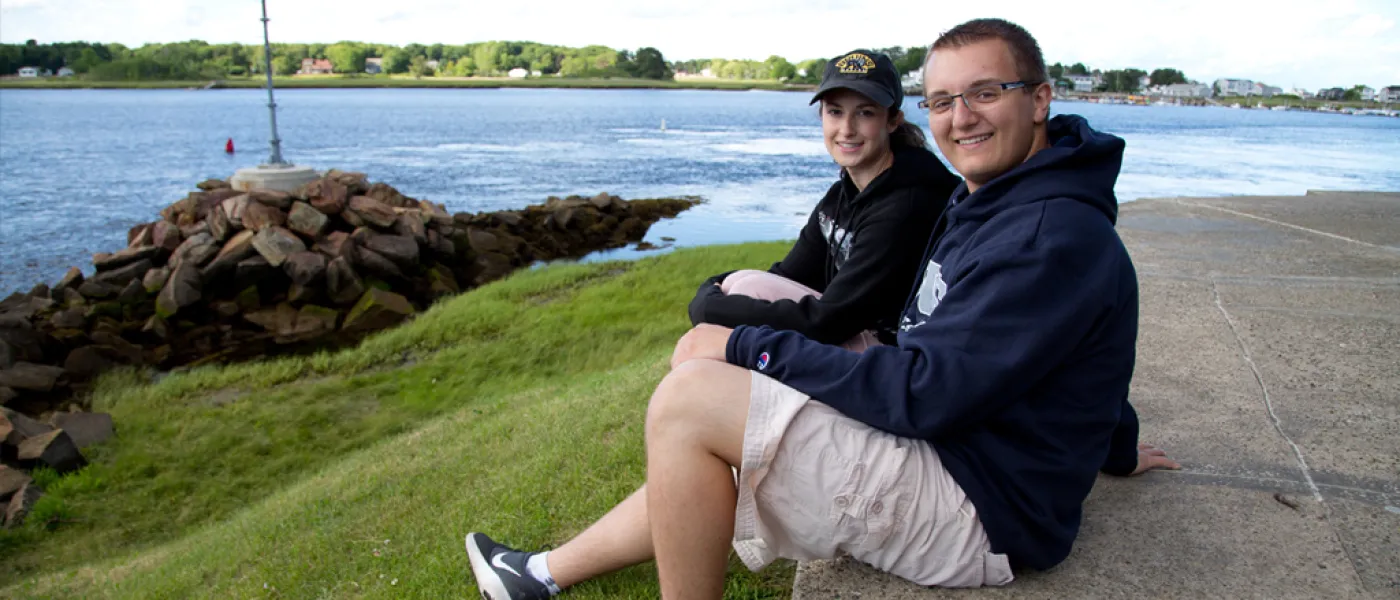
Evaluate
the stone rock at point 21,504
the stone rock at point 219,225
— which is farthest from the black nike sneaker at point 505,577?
the stone rock at point 219,225

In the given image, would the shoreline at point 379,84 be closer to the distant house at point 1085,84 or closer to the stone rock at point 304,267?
the distant house at point 1085,84

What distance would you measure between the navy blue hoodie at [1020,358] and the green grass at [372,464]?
3.03 ft

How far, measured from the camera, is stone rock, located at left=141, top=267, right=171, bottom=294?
468 inches

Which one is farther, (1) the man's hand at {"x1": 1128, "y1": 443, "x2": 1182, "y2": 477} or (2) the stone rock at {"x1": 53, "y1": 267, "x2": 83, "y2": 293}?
(2) the stone rock at {"x1": 53, "y1": 267, "x2": 83, "y2": 293}

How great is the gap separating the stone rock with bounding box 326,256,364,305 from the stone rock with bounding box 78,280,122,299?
277cm

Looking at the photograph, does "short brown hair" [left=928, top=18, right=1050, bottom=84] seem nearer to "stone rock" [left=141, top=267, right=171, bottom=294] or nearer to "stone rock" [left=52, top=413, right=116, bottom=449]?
"stone rock" [left=52, top=413, right=116, bottom=449]

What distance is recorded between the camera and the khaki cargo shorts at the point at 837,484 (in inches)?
79.0

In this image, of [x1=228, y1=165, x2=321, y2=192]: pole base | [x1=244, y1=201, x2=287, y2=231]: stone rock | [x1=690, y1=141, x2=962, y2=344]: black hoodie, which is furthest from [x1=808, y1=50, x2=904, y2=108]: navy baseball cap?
[x1=228, y1=165, x2=321, y2=192]: pole base

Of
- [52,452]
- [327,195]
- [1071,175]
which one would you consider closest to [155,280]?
[327,195]

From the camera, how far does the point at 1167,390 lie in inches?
152

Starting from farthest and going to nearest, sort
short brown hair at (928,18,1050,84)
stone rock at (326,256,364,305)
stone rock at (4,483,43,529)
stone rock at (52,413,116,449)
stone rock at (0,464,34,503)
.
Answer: stone rock at (326,256,364,305), stone rock at (52,413,116,449), stone rock at (0,464,34,503), stone rock at (4,483,43,529), short brown hair at (928,18,1050,84)

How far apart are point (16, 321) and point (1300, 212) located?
45.1 feet

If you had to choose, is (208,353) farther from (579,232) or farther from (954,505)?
(954,505)

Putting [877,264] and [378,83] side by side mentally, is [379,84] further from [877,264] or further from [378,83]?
[877,264]
